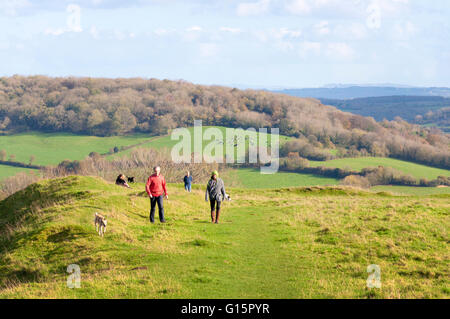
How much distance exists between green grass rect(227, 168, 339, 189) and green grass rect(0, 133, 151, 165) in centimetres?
5002

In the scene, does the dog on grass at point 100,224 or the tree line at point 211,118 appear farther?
the tree line at point 211,118

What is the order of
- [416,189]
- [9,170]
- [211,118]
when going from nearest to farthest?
1. [416,189]
2. [9,170]
3. [211,118]

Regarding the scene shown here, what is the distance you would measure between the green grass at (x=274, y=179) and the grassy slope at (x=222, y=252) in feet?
263

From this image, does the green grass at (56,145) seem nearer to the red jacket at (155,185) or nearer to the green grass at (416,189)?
the green grass at (416,189)

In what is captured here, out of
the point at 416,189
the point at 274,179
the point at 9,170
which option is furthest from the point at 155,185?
the point at 9,170

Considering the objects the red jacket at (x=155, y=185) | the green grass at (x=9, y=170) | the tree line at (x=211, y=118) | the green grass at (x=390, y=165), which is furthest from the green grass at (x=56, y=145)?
the red jacket at (x=155, y=185)

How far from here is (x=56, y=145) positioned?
149 m

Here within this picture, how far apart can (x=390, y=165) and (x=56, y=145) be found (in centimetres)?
10803

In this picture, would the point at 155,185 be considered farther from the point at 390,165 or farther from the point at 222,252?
the point at 390,165

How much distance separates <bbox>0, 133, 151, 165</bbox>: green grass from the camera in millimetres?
134250

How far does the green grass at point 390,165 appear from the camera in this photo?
117062 mm

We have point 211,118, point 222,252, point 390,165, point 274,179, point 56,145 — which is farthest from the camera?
point 211,118

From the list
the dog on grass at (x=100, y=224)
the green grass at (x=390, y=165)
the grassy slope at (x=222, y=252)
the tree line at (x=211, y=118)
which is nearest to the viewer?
the grassy slope at (x=222, y=252)
